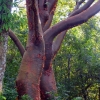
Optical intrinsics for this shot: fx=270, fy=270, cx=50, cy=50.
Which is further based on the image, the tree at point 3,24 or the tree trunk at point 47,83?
the tree trunk at point 47,83

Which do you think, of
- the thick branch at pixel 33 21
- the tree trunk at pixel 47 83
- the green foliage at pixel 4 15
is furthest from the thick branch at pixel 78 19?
the green foliage at pixel 4 15

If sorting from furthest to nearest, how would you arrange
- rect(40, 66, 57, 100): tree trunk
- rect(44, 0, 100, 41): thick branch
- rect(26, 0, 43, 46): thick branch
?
rect(40, 66, 57, 100): tree trunk < rect(44, 0, 100, 41): thick branch < rect(26, 0, 43, 46): thick branch

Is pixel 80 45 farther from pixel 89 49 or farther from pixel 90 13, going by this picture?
pixel 90 13

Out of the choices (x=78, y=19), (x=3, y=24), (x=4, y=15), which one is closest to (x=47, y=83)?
(x=78, y=19)

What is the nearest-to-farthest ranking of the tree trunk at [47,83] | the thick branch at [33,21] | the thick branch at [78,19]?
1. the thick branch at [33,21]
2. the thick branch at [78,19]
3. the tree trunk at [47,83]

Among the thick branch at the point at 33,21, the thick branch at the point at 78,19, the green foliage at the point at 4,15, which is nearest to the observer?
the green foliage at the point at 4,15

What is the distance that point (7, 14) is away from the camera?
5793 millimetres

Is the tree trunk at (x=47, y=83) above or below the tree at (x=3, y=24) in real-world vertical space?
below

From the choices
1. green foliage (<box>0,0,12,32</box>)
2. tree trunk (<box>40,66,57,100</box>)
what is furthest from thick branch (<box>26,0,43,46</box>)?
tree trunk (<box>40,66,57,100</box>)

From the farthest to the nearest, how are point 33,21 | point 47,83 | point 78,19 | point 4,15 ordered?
point 47,83 → point 78,19 → point 33,21 → point 4,15

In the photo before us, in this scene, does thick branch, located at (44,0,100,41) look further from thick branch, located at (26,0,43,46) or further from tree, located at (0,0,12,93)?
tree, located at (0,0,12,93)

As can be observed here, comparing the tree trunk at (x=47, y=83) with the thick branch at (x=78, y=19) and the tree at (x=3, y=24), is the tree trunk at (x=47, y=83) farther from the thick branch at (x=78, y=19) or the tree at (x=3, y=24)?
the tree at (x=3, y=24)

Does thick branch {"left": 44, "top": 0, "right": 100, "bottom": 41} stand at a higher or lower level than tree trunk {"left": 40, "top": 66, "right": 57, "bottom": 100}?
higher

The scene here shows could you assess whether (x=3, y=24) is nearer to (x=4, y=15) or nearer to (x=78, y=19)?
(x=4, y=15)
